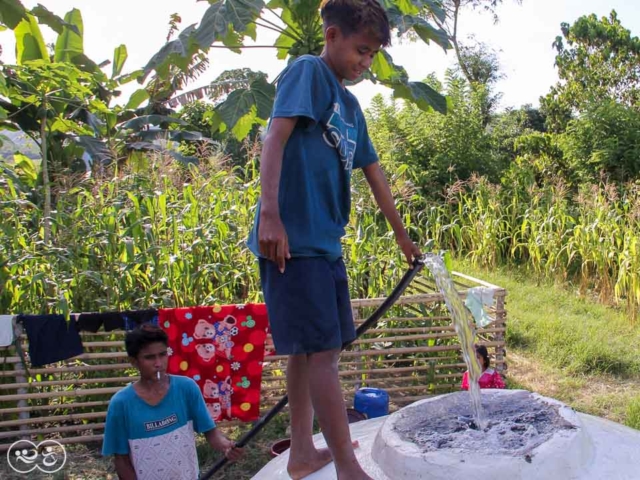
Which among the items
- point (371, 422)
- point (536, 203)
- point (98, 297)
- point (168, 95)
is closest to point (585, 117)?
point (536, 203)

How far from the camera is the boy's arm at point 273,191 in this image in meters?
1.93

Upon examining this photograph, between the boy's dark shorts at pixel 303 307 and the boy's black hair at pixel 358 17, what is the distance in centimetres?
70

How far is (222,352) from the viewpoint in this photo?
168 inches

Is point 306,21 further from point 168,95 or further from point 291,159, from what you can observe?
point 168,95

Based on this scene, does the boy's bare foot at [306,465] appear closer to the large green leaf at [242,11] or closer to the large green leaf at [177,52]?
the large green leaf at [242,11]

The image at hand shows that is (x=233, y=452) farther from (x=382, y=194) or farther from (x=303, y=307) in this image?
Answer: (x=382, y=194)

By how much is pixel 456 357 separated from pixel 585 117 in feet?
20.3

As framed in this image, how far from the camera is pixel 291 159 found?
207 centimetres

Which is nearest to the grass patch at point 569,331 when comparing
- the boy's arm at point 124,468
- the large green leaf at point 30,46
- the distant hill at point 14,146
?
the boy's arm at point 124,468

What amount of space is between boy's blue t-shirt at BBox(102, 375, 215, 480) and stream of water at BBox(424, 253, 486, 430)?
1.07 metres

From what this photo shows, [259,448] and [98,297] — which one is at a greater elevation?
[98,297]

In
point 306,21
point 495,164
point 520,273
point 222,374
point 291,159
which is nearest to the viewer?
point 291,159

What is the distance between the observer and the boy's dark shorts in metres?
2.03

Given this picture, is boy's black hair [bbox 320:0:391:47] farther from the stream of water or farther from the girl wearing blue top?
the girl wearing blue top
